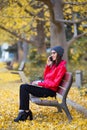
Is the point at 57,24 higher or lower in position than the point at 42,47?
higher

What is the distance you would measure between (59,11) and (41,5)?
18.6 feet

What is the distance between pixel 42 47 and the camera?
30438 mm

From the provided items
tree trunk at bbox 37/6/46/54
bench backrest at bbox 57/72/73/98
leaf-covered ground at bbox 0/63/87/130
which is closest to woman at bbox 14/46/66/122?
bench backrest at bbox 57/72/73/98

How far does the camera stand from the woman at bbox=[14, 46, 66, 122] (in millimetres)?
8625

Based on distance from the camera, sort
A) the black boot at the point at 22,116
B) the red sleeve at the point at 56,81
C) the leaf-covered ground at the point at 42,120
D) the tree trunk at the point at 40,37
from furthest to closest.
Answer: the tree trunk at the point at 40,37 < the red sleeve at the point at 56,81 < the black boot at the point at 22,116 < the leaf-covered ground at the point at 42,120

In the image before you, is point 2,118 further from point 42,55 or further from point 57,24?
point 42,55

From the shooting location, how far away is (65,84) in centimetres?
884

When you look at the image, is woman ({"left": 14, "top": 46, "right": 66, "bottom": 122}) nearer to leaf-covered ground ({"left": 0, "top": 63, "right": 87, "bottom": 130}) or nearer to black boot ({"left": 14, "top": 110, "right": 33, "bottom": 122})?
black boot ({"left": 14, "top": 110, "right": 33, "bottom": 122})

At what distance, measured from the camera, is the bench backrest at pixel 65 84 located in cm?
870

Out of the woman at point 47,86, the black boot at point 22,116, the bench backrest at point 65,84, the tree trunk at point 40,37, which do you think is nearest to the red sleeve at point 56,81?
the woman at point 47,86

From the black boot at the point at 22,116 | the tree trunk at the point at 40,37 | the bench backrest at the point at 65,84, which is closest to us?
the black boot at the point at 22,116

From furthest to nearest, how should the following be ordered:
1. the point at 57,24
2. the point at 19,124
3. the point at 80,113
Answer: the point at 57,24 < the point at 80,113 < the point at 19,124

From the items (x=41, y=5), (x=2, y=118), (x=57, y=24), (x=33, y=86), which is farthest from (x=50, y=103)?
(x=41, y=5)

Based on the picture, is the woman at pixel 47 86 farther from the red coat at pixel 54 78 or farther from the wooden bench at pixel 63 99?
the wooden bench at pixel 63 99
